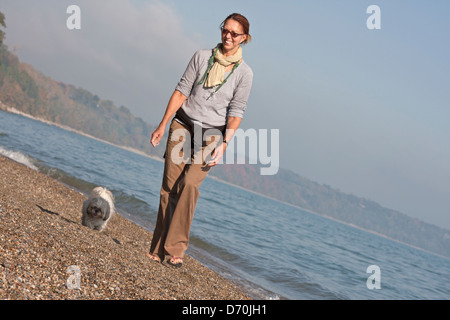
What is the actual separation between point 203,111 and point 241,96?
1.42ft

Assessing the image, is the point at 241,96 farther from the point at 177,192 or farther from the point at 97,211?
the point at 97,211

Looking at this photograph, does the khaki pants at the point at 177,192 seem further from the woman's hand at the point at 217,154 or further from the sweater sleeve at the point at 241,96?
the sweater sleeve at the point at 241,96

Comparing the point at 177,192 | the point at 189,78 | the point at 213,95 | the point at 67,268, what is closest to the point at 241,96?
the point at 213,95

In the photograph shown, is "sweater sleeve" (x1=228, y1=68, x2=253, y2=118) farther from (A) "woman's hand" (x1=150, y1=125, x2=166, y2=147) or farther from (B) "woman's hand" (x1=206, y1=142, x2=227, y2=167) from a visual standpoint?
(A) "woman's hand" (x1=150, y1=125, x2=166, y2=147)

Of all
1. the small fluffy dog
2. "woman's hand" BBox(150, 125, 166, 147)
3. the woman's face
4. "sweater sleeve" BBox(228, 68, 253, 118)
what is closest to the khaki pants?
"woman's hand" BBox(150, 125, 166, 147)

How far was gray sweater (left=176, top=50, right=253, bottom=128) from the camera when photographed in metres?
4.39

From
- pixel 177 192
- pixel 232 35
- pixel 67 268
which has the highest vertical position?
pixel 232 35

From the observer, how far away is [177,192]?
4777mm

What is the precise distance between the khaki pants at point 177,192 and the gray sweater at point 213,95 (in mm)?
223

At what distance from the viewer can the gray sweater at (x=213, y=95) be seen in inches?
173

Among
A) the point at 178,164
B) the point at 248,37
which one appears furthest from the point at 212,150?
the point at 248,37

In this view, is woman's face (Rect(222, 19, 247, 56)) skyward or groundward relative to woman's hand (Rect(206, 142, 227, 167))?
skyward

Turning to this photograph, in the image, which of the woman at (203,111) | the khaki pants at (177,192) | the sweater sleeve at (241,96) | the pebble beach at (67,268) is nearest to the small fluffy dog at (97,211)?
the pebble beach at (67,268)

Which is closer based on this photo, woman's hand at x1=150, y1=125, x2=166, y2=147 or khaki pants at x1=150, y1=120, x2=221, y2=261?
woman's hand at x1=150, y1=125, x2=166, y2=147
